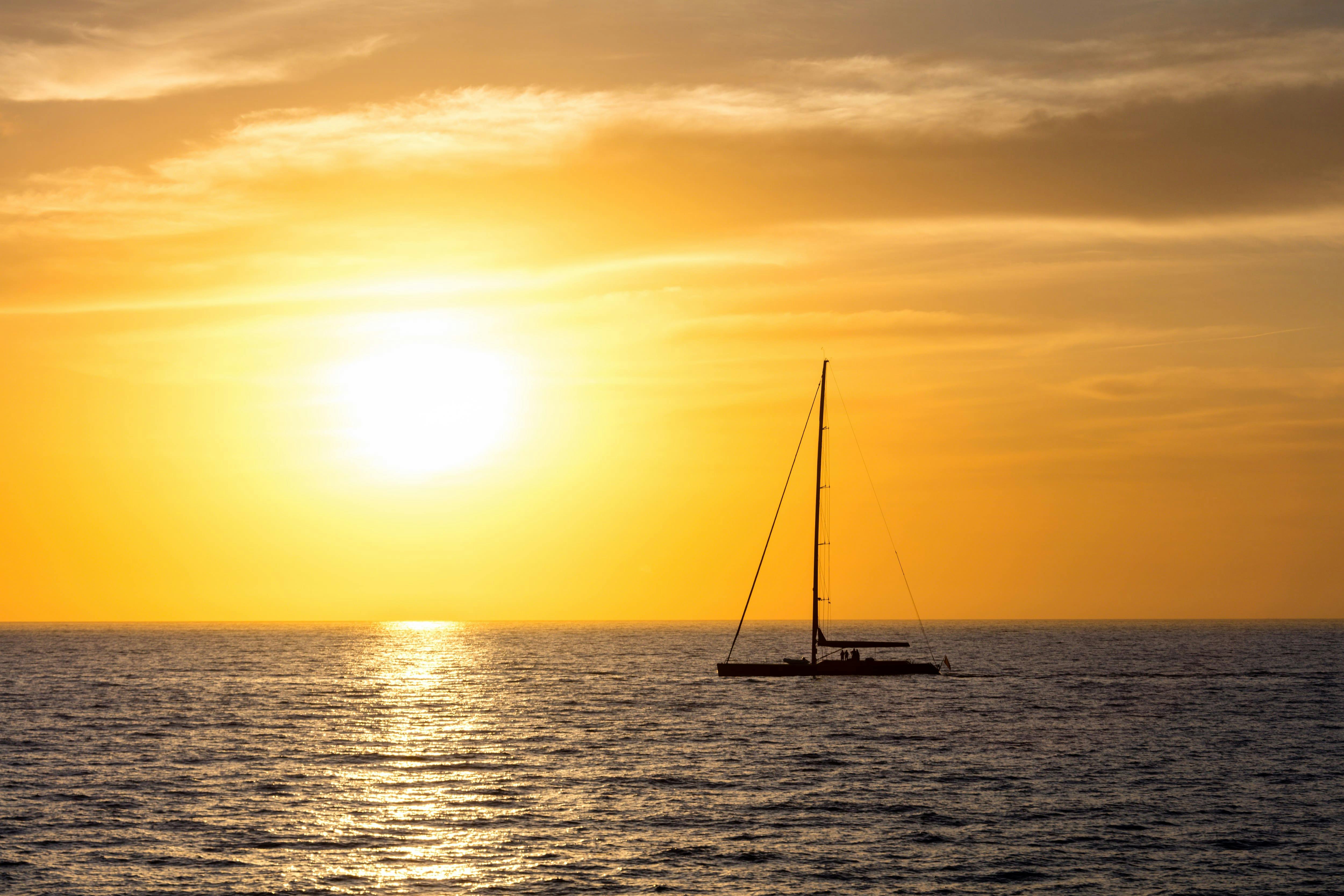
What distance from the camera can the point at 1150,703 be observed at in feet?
344

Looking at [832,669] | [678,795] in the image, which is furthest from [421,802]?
[832,669]

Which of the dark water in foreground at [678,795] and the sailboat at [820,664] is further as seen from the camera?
the sailboat at [820,664]

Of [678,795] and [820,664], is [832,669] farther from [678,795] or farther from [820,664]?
[678,795]

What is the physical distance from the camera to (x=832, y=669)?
360ft

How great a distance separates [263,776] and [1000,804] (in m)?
34.7

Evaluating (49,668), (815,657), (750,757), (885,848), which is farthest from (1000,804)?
(49,668)

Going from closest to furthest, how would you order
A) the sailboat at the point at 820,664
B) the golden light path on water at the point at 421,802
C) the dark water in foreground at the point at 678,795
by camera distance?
the dark water in foreground at the point at 678,795, the golden light path on water at the point at 421,802, the sailboat at the point at 820,664

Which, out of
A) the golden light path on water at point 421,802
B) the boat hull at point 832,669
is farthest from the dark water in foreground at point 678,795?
the boat hull at point 832,669

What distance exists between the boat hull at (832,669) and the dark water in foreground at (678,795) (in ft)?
9.35

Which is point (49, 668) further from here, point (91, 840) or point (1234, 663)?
point (1234, 663)

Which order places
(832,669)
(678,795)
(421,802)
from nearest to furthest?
(421,802) → (678,795) → (832,669)

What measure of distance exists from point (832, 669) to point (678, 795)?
56429 mm

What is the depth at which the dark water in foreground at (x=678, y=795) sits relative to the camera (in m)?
40.8

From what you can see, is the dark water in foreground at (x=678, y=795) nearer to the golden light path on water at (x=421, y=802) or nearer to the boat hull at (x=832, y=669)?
the golden light path on water at (x=421, y=802)
